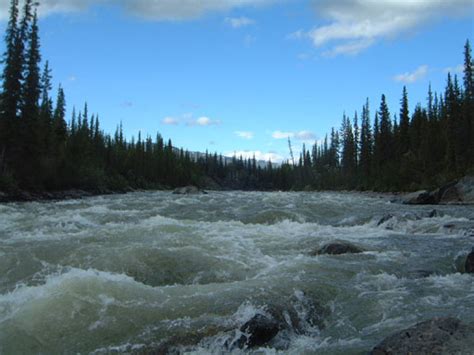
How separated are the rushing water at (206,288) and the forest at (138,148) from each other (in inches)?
964

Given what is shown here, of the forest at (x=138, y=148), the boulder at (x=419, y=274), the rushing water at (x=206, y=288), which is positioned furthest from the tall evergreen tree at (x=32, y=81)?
the boulder at (x=419, y=274)

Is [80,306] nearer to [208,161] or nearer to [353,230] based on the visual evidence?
[353,230]

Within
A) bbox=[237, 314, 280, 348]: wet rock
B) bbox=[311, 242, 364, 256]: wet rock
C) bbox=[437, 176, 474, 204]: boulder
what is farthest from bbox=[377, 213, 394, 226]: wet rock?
bbox=[437, 176, 474, 204]: boulder

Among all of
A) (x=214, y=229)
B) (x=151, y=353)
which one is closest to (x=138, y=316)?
(x=151, y=353)

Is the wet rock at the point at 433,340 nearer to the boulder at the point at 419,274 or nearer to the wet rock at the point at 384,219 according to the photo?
the boulder at the point at 419,274

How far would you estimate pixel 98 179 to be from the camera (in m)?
53.6

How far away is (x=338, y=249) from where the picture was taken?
497 inches

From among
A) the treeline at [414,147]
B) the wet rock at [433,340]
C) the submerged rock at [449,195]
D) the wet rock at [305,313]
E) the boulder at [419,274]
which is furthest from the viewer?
the treeline at [414,147]

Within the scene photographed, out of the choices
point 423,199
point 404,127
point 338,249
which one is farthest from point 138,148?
point 338,249

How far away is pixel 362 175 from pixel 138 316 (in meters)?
81.4

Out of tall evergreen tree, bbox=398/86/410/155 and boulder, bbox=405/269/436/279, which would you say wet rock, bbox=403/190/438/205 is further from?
tall evergreen tree, bbox=398/86/410/155

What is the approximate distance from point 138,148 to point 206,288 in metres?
101

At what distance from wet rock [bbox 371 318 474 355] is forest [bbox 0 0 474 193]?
32.9 m

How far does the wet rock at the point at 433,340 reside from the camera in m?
5.36
